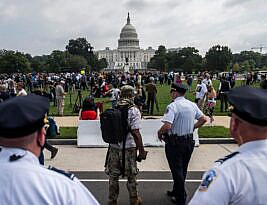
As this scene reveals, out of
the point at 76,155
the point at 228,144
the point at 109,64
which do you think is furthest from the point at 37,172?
the point at 109,64

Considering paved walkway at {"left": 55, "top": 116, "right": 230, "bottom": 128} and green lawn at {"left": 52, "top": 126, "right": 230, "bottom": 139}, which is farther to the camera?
paved walkway at {"left": 55, "top": 116, "right": 230, "bottom": 128}

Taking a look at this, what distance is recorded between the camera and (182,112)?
602cm

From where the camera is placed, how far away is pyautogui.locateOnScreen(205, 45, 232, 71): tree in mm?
101562

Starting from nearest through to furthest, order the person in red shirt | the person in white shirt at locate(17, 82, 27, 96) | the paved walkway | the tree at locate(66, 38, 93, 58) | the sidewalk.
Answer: the sidewalk, the person in white shirt at locate(17, 82, 27, 96), the person in red shirt, the paved walkway, the tree at locate(66, 38, 93, 58)

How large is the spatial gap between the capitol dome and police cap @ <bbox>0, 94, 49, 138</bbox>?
17190 centimetres

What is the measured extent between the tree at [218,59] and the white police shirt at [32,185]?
102183 millimetres

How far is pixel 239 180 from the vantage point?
6.74 ft

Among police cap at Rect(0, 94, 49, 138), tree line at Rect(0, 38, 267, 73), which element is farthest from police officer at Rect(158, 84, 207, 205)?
tree line at Rect(0, 38, 267, 73)

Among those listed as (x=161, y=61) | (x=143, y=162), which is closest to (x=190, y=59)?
(x=161, y=61)

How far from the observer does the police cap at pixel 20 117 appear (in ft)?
6.68

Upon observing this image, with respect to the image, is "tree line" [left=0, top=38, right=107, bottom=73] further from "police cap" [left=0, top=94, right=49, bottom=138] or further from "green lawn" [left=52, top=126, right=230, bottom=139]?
"police cap" [left=0, top=94, right=49, bottom=138]

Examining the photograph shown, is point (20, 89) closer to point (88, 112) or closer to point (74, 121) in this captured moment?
point (88, 112)

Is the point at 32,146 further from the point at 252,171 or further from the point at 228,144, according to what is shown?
the point at 228,144

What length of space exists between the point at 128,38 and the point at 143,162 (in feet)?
544
